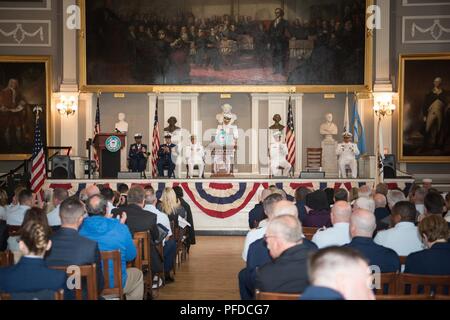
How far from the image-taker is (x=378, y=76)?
20266 mm

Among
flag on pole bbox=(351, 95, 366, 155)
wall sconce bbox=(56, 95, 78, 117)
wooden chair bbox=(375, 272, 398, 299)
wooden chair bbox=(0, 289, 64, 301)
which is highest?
wall sconce bbox=(56, 95, 78, 117)

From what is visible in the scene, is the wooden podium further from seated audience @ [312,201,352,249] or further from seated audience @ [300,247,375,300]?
seated audience @ [300,247,375,300]

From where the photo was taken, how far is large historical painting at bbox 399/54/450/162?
19.8 metres

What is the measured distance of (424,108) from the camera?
19.9 meters

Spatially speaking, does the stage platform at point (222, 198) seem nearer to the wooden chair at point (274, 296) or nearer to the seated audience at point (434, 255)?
the seated audience at point (434, 255)

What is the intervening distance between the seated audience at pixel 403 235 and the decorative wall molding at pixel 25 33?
16826 millimetres

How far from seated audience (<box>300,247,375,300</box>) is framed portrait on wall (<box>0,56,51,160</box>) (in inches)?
727

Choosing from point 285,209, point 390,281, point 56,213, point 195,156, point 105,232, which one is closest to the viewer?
point 390,281

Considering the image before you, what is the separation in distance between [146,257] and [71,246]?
2.27 m

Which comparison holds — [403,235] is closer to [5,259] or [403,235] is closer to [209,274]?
[5,259]

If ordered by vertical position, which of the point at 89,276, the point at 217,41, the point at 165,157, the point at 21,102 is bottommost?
the point at 89,276

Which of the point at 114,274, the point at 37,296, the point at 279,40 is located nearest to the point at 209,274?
the point at 114,274

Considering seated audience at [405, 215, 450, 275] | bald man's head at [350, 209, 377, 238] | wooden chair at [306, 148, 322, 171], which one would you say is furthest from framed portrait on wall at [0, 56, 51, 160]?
seated audience at [405, 215, 450, 275]
